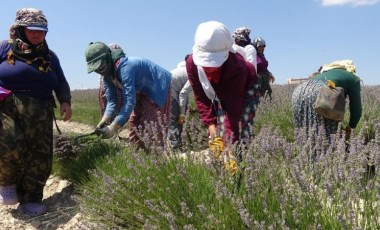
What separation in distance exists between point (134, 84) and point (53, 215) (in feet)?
3.92

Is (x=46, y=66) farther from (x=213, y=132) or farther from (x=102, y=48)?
(x=213, y=132)

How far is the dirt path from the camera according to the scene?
2.95 m

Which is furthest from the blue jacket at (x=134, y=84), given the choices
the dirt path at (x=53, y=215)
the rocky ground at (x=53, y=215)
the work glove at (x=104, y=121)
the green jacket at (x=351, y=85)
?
the green jacket at (x=351, y=85)

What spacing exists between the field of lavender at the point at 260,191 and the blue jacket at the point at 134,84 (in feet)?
1.73

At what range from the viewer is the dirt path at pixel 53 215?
2949 millimetres

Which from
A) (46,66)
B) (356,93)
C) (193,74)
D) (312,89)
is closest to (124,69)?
(46,66)

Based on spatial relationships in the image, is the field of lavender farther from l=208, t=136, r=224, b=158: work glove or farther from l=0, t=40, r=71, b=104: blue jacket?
l=0, t=40, r=71, b=104: blue jacket

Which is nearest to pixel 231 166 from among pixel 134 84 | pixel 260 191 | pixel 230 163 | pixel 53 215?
pixel 230 163

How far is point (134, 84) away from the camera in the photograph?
11.1 feet

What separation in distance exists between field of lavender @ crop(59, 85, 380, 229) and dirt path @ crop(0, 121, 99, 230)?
26cm

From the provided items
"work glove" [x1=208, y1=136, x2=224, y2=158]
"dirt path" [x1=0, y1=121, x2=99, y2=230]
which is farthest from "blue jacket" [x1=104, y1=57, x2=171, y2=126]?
"work glove" [x1=208, y1=136, x2=224, y2=158]

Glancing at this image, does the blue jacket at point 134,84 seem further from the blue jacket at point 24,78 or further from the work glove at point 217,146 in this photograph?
the work glove at point 217,146

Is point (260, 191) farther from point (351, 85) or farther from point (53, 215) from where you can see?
point (53, 215)

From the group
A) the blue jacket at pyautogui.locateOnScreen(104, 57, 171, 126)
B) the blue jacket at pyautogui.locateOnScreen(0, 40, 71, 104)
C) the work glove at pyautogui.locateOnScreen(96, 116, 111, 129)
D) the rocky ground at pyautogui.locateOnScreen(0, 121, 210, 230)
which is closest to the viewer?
the rocky ground at pyautogui.locateOnScreen(0, 121, 210, 230)
